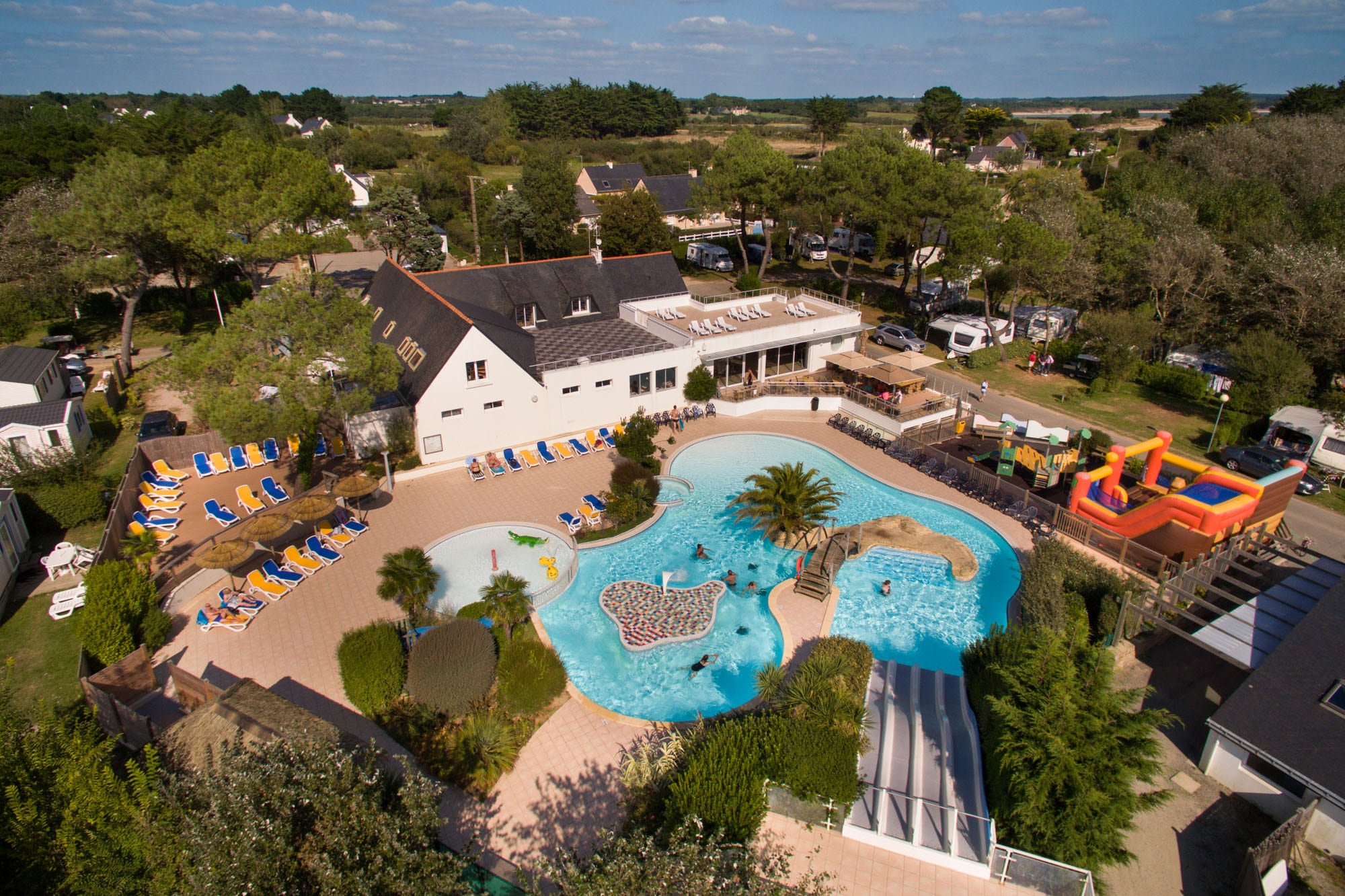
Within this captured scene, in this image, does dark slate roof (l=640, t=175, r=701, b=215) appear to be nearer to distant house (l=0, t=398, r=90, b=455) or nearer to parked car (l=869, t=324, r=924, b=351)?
parked car (l=869, t=324, r=924, b=351)

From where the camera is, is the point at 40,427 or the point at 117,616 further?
the point at 40,427

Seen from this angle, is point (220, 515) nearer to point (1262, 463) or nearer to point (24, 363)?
point (24, 363)

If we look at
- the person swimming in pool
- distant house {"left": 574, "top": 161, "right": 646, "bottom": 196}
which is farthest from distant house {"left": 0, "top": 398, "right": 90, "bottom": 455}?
distant house {"left": 574, "top": 161, "right": 646, "bottom": 196}

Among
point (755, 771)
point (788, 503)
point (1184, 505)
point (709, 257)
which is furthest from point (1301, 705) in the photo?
point (709, 257)

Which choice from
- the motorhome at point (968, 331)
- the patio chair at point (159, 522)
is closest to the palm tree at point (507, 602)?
the patio chair at point (159, 522)

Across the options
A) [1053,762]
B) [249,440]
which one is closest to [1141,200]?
[1053,762]

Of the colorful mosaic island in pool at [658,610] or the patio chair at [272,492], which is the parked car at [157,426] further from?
the colorful mosaic island in pool at [658,610]
